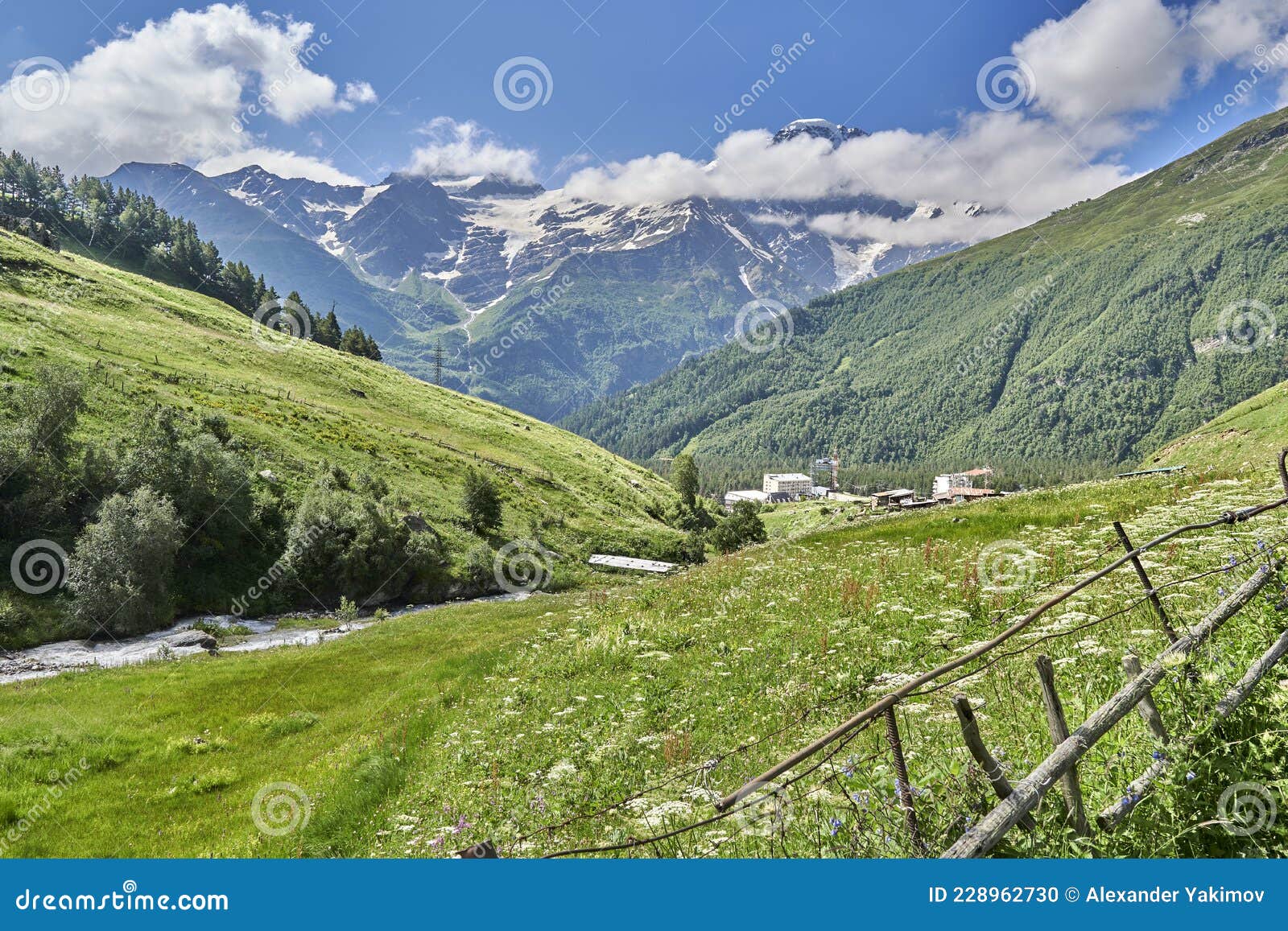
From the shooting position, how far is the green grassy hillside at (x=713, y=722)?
5055 mm

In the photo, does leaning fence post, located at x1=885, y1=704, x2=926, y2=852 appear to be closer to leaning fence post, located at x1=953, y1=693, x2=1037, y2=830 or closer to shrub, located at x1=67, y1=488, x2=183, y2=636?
leaning fence post, located at x1=953, y1=693, x2=1037, y2=830

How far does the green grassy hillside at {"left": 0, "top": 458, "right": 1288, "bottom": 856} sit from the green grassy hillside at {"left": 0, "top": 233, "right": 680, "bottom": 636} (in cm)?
3527

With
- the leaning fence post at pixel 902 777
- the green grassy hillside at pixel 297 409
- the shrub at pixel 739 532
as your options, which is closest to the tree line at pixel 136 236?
the green grassy hillside at pixel 297 409

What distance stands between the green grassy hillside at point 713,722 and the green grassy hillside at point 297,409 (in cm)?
3527

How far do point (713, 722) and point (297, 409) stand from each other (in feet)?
289

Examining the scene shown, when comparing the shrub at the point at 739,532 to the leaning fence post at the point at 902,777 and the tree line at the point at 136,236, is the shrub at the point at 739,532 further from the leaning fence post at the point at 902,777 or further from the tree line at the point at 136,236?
the tree line at the point at 136,236

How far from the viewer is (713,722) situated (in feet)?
36.1

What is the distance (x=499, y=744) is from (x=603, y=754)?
3.11 metres

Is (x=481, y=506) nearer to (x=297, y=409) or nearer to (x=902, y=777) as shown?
(x=297, y=409)

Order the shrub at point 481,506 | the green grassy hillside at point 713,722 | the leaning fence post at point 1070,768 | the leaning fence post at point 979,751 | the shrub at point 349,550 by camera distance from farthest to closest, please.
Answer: the shrub at point 481,506 → the shrub at point 349,550 → the green grassy hillside at point 713,722 → the leaning fence post at point 1070,768 → the leaning fence post at point 979,751

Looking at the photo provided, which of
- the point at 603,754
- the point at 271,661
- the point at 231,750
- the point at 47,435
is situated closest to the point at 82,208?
the point at 47,435

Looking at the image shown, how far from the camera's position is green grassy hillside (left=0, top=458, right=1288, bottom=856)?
16.6 ft

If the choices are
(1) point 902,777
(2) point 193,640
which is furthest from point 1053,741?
(2) point 193,640

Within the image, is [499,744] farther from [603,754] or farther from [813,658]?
[813,658]
